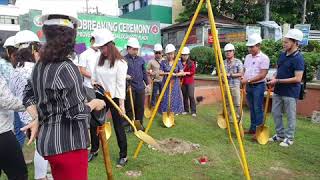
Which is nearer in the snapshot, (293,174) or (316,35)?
(293,174)

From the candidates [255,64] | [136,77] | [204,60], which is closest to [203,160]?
[255,64]

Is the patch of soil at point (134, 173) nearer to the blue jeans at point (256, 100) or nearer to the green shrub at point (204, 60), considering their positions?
the blue jeans at point (256, 100)

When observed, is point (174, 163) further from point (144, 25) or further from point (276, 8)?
point (276, 8)

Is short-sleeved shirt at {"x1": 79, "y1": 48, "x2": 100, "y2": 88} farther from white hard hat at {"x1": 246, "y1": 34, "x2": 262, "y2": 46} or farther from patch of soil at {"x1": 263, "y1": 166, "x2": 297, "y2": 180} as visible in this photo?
patch of soil at {"x1": 263, "y1": 166, "x2": 297, "y2": 180}

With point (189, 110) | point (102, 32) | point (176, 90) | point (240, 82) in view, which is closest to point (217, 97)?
point (189, 110)

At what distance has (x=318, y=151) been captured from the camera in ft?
18.1

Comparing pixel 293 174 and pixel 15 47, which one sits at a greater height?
pixel 15 47

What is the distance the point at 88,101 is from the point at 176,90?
220 inches

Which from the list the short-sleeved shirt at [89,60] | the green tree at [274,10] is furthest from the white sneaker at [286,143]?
the green tree at [274,10]

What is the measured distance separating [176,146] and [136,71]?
67.3 inches

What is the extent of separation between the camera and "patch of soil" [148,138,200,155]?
17.9 ft

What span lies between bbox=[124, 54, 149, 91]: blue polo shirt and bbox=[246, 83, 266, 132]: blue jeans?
6.52 feet

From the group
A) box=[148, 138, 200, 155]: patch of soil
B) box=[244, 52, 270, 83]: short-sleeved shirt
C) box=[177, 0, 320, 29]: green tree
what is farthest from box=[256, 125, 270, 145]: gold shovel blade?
box=[177, 0, 320, 29]: green tree

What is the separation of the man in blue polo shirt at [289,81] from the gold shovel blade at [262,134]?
26cm
